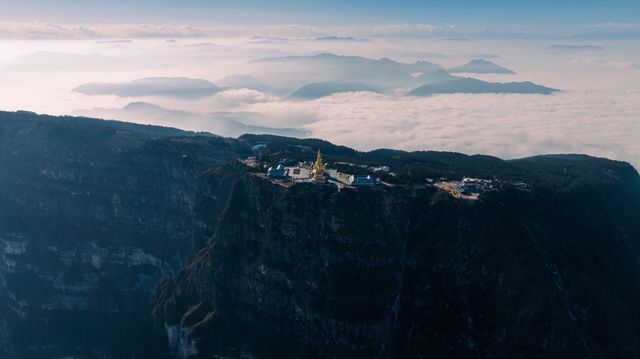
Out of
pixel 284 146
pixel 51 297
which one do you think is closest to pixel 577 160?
pixel 284 146

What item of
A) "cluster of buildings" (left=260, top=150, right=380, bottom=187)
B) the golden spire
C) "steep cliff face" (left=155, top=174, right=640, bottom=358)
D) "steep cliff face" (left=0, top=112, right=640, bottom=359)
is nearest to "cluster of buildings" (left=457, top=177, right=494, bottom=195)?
"steep cliff face" (left=0, top=112, right=640, bottom=359)

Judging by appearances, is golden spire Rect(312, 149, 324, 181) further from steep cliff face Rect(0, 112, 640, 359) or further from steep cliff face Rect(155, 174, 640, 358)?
steep cliff face Rect(0, 112, 640, 359)

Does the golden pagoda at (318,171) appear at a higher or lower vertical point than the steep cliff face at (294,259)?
higher

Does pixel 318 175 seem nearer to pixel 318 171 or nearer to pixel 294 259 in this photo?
pixel 318 171

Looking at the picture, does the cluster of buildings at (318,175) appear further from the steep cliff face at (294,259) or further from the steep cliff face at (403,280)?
the steep cliff face at (294,259)

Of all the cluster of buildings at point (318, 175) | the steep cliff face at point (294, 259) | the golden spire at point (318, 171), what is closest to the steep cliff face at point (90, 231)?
the steep cliff face at point (294, 259)

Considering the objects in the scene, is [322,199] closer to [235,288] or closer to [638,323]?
[235,288]
